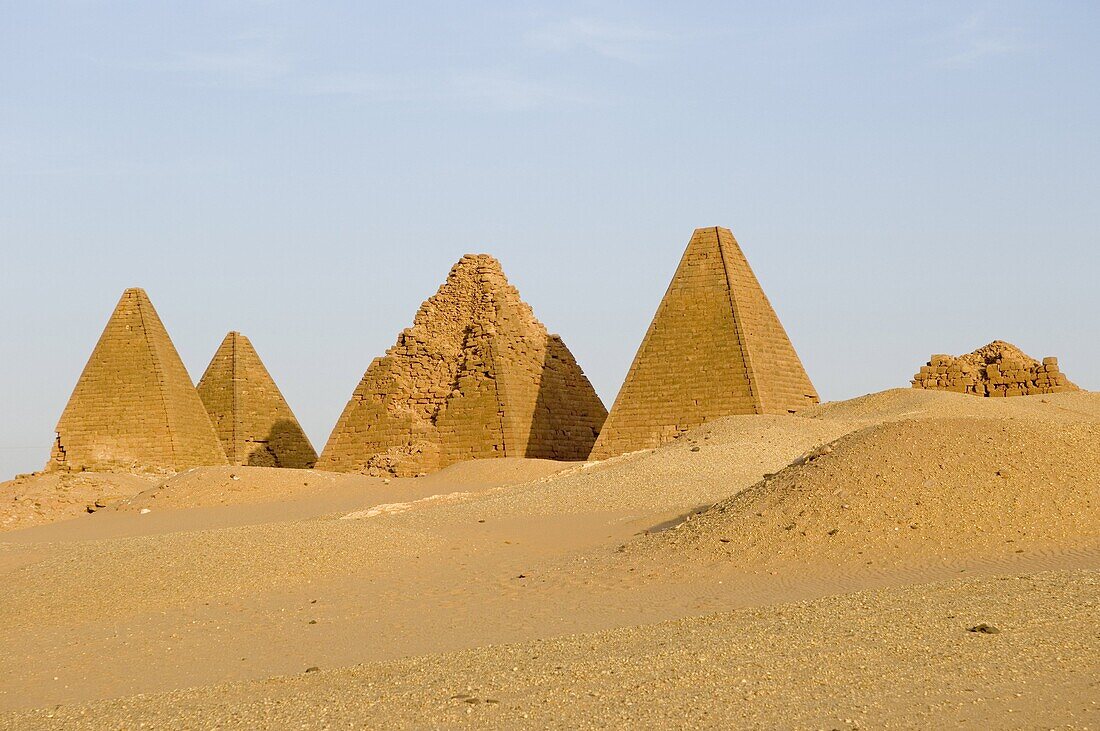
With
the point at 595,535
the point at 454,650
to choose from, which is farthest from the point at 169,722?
the point at 595,535

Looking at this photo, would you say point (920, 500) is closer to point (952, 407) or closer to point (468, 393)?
point (952, 407)

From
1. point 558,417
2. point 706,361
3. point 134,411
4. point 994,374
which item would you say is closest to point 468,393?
point 558,417

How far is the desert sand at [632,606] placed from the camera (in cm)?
616

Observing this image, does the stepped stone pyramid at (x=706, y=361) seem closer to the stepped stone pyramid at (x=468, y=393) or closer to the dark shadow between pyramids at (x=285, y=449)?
the stepped stone pyramid at (x=468, y=393)

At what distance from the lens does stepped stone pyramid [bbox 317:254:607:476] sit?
25.2 m

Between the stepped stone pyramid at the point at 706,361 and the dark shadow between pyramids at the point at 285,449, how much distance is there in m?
12.3

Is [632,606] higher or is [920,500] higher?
[920,500]

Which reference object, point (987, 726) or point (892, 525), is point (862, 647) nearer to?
point (987, 726)

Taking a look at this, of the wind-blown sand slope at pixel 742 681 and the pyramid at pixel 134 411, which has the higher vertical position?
the pyramid at pixel 134 411

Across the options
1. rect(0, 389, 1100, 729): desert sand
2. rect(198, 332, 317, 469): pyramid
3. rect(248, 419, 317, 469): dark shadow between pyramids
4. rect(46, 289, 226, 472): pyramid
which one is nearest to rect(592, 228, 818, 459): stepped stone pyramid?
rect(0, 389, 1100, 729): desert sand

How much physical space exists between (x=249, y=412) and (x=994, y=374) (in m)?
18.0

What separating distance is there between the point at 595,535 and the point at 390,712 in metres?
6.86

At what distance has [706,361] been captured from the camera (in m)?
22.3

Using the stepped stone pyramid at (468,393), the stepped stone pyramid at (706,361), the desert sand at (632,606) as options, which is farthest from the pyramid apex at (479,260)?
the desert sand at (632,606)
